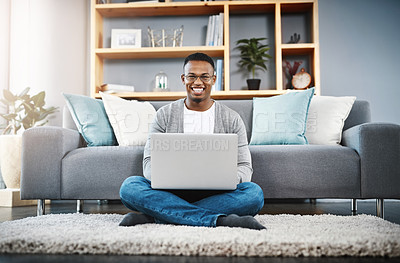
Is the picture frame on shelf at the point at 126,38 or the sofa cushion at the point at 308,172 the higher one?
the picture frame on shelf at the point at 126,38

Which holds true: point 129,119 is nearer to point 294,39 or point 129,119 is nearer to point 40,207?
point 40,207

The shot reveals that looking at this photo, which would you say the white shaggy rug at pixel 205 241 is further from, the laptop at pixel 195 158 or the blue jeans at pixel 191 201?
the laptop at pixel 195 158

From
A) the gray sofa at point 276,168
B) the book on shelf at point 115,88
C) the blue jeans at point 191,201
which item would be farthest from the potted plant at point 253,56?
the blue jeans at point 191,201

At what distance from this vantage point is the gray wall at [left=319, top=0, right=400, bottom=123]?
4000 millimetres

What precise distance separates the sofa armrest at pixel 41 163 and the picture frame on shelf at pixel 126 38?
1.89 m

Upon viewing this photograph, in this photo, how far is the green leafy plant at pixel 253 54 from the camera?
3.90m

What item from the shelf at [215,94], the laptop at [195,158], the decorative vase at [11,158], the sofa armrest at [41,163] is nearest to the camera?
the laptop at [195,158]

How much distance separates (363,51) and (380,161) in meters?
2.17

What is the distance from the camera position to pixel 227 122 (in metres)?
2.10

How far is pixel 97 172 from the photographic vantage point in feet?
7.73

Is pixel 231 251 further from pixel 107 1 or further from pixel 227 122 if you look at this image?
pixel 107 1

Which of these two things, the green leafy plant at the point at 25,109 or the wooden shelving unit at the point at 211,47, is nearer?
the green leafy plant at the point at 25,109

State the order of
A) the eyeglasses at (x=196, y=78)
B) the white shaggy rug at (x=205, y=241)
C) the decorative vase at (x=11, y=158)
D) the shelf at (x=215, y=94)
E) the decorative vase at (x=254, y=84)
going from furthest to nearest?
the decorative vase at (x=254, y=84), the shelf at (x=215, y=94), the decorative vase at (x=11, y=158), the eyeglasses at (x=196, y=78), the white shaggy rug at (x=205, y=241)

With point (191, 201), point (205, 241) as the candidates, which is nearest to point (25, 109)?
point (191, 201)
